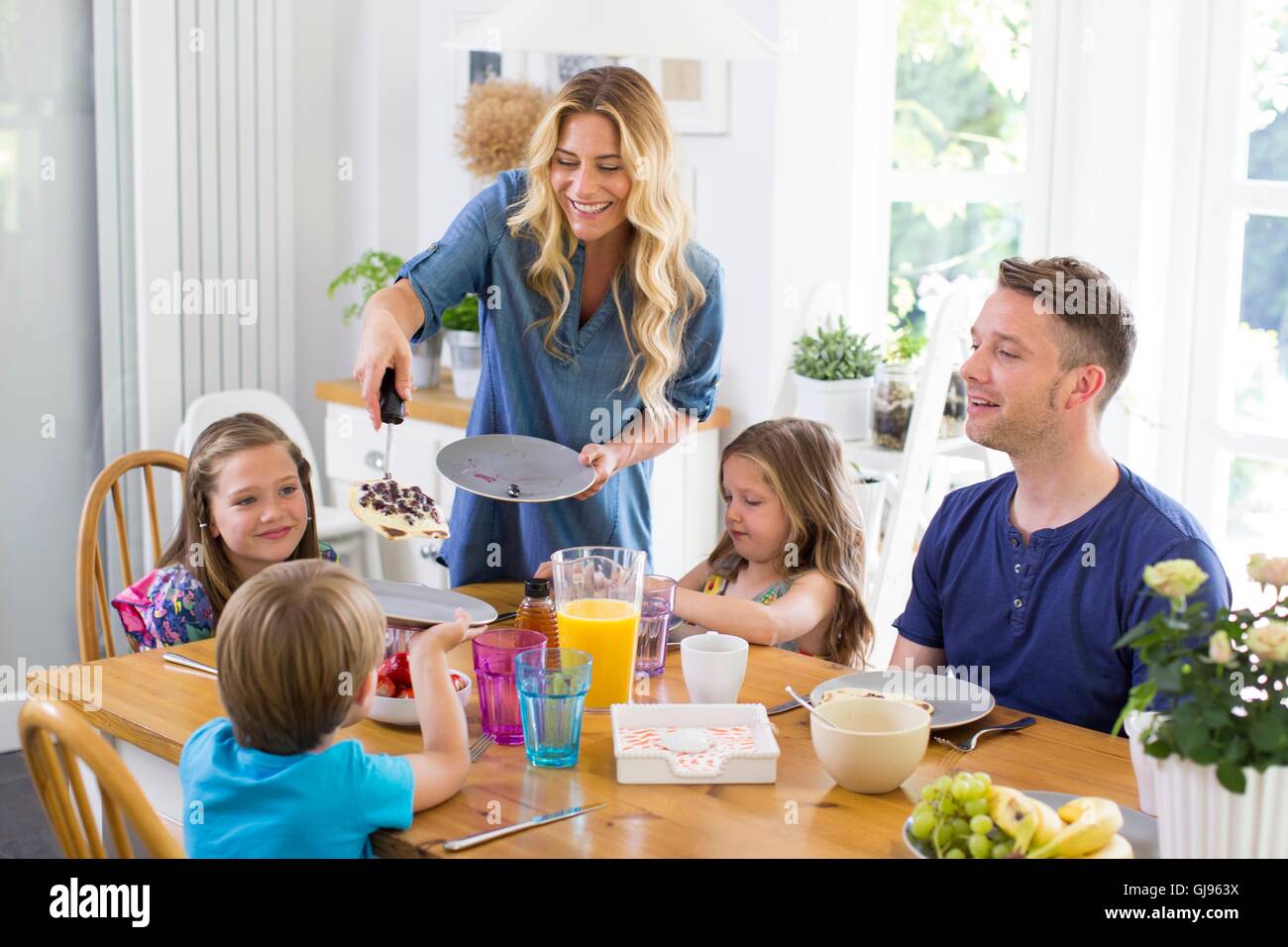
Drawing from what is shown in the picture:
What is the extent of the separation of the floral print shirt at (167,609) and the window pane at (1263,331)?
2.40 meters

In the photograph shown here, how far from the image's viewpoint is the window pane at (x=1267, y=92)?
3168mm

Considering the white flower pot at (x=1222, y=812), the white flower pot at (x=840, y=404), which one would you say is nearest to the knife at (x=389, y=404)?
the white flower pot at (x=1222, y=812)

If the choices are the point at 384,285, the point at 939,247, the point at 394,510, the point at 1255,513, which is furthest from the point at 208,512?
the point at 1255,513

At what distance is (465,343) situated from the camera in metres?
3.58

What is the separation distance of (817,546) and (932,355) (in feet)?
2.81

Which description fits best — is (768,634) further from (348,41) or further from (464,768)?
(348,41)

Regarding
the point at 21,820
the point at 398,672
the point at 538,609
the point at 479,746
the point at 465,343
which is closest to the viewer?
the point at 479,746

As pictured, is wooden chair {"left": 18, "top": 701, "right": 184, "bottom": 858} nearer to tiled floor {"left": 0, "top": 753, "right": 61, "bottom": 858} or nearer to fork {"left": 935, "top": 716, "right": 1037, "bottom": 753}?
fork {"left": 935, "top": 716, "right": 1037, "bottom": 753}

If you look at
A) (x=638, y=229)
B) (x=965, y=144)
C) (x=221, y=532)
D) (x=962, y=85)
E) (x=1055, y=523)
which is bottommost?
(x=221, y=532)

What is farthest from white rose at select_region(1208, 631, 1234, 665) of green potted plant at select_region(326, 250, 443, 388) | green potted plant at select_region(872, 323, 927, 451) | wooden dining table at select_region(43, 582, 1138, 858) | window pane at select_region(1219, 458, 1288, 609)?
green potted plant at select_region(326, 250, 443, 388)

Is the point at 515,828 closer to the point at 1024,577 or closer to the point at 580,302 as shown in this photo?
the point at 1024,577

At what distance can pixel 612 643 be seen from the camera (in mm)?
1713

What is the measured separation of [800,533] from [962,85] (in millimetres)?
1862
